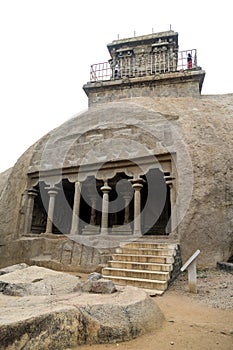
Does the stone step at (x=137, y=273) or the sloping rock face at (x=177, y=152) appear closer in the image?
the stone step at (x=137, y=273)

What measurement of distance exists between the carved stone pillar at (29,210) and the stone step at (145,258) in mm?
5266

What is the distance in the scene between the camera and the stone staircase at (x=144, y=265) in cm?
617

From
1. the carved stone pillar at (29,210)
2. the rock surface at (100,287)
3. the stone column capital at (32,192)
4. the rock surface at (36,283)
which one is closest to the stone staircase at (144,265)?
the rock surface at (36,283)

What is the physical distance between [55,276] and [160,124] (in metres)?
7.07

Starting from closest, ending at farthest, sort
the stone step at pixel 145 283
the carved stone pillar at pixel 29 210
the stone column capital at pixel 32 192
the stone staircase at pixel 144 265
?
the stone step at pixel 145 283 < the stone staircase at pixel 144 265 < the carved stone pillar at pixel 29 210 < the stone column capital at pixel 32 192

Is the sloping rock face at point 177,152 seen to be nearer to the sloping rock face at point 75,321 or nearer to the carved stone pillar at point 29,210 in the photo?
the carved stone pillar at point 29,210

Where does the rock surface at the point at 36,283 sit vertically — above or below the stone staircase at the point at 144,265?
above

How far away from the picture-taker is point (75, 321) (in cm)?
280

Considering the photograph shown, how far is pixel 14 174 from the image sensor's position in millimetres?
12680

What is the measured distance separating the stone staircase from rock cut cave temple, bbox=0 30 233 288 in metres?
0.11

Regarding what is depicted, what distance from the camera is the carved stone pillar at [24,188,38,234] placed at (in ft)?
36.7

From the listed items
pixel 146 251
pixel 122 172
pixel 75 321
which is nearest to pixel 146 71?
pixel 122 172

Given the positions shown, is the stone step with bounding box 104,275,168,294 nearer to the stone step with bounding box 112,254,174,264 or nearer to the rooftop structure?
the stone step with bounding box 112,254,174,264

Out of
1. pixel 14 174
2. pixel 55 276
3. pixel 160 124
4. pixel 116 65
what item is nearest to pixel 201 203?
pixel 160 124
